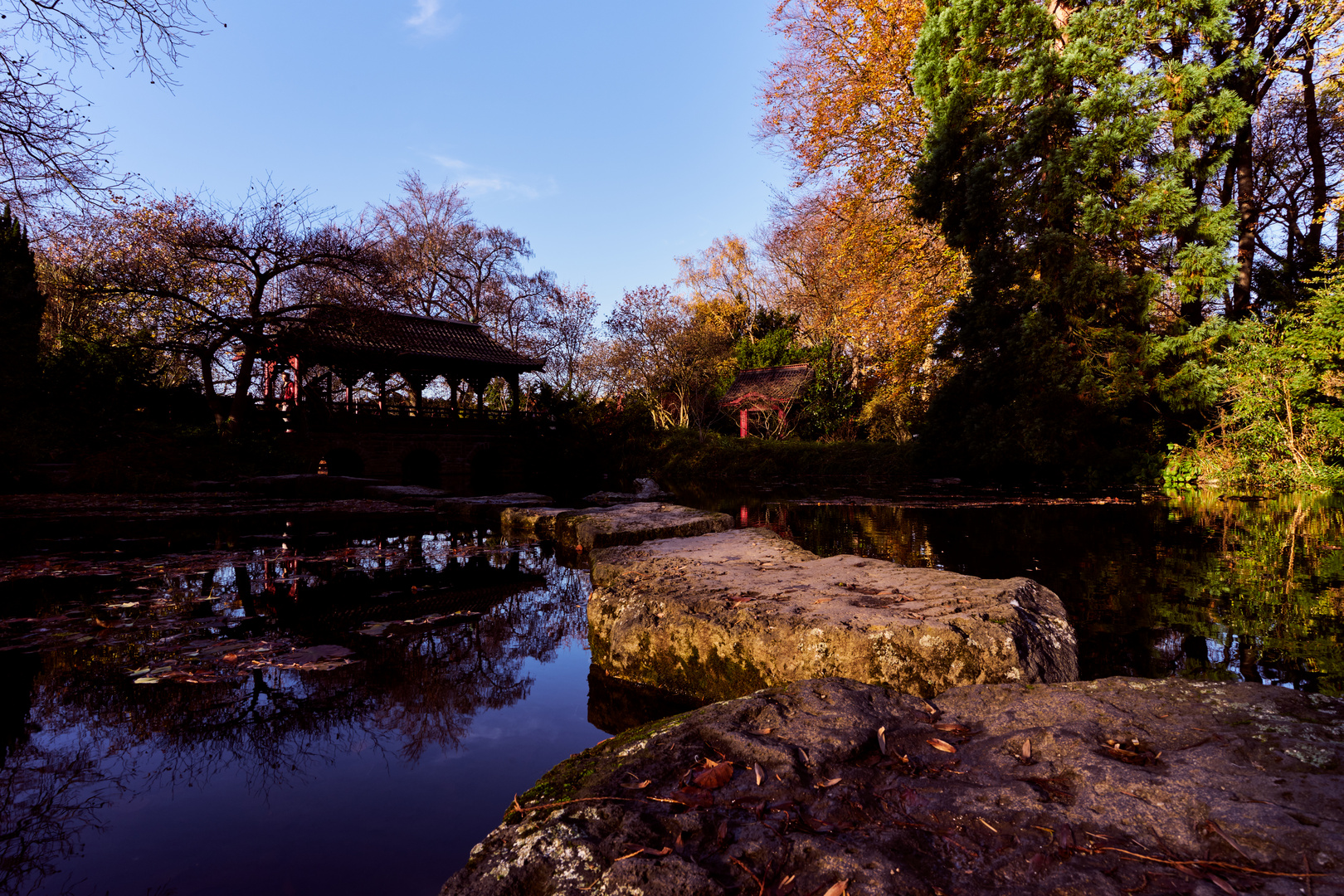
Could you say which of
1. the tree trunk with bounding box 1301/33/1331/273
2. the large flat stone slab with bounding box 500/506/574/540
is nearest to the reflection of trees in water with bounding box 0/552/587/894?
the large flat stone slab with bounding box 500/506/574/540

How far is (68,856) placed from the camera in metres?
1.46

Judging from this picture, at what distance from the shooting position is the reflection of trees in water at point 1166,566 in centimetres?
262

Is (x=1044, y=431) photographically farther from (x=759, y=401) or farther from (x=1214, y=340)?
(x=759, y=401)

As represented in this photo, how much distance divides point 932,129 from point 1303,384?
7.72 m

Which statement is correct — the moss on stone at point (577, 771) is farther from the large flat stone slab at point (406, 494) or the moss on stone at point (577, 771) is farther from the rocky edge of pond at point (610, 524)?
the large flat stone slab at point (406, 494)

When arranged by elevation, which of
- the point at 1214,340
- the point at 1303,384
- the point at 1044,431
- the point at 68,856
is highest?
the point at 1214,340

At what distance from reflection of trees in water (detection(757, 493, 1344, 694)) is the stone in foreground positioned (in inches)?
43.0

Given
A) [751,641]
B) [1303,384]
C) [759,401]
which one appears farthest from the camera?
[759,401]

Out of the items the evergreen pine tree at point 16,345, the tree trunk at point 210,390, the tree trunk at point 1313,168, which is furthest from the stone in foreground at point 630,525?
the tree trunk at point 1313,168

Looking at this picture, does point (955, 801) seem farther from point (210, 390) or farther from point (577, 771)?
point (210, 390)

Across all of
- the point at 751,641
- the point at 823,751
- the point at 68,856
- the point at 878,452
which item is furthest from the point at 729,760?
the point at 878,452

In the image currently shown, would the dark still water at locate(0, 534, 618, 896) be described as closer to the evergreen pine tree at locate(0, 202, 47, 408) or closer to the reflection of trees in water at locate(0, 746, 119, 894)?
the reflection of trees in water at locate(0, 746, 119, 894)

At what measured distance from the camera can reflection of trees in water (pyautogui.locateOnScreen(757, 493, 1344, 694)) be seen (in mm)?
2623

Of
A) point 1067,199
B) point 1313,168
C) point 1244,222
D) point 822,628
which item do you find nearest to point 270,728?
point 822,628
